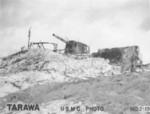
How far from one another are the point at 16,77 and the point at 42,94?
5.87 metres

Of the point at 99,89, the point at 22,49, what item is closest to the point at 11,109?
the point at 99,89

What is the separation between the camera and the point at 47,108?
16094 mm

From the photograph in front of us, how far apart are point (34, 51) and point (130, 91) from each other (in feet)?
48.9

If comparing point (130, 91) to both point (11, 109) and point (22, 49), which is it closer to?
point (11, 109)

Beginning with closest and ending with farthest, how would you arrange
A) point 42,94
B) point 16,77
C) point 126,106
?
1. point 126,106
2. point 42,94
3. point 16,77

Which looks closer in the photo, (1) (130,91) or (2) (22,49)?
(1) (130,91)

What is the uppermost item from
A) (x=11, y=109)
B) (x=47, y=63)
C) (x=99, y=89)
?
(x=47, y=63)

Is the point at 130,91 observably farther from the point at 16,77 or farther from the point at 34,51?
the point at 34,51

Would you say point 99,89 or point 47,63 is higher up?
point 47,63

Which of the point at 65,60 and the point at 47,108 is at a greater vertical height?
the point at 65,60

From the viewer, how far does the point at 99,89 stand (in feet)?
57.5

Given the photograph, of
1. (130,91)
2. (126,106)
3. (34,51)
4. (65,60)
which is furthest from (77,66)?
(126,106)

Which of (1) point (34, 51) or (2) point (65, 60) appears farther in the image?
(1) point (34, 51)

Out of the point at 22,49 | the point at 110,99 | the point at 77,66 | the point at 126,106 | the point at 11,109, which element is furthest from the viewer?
the point at 22,49
